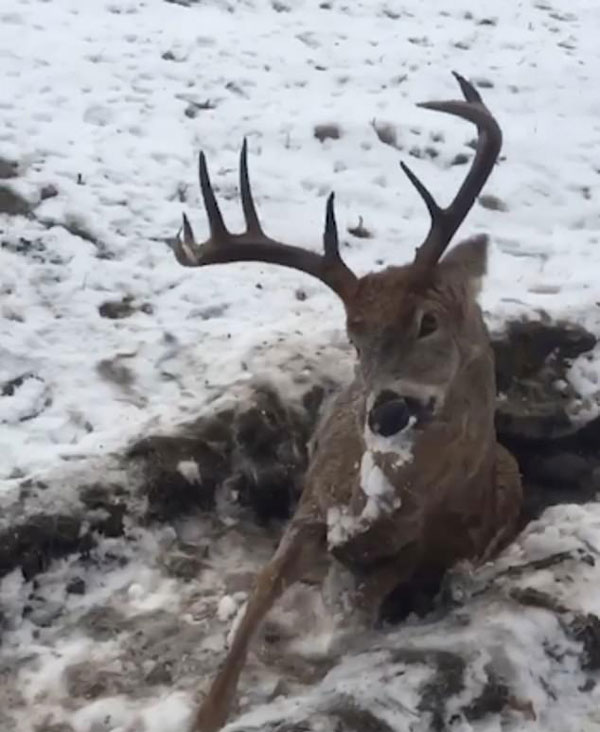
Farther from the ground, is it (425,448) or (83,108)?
(425,448)

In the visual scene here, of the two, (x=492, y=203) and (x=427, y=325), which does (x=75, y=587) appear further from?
(x=492, y=203)

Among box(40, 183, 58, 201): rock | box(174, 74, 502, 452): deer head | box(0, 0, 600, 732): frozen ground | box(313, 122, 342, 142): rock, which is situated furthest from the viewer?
box(313, 122, 342, 142): rock

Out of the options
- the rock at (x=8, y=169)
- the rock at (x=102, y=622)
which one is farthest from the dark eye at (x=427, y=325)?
the rock at (x=8, y=169)

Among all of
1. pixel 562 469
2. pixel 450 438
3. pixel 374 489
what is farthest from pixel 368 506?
pixel 562 469

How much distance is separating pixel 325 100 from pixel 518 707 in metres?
6.04

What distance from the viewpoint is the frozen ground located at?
5609 millimetres

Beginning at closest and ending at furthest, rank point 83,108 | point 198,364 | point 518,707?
point 518,707 → point 198,364 → point 83,108

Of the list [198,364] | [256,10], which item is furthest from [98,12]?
[198,364]

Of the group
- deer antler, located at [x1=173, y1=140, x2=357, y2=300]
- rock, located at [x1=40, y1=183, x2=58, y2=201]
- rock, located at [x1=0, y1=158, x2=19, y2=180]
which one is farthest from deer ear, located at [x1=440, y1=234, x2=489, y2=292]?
rock, located at [x1=0, y1=158, x2=19, y2=180]

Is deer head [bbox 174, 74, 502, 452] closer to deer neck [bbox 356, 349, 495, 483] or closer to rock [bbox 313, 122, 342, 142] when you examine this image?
deer neck [bbox 356, 349, 495, 483]

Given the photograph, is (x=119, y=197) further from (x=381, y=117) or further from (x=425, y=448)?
(x=425, y=448)

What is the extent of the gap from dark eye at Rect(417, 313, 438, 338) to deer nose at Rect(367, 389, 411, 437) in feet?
0.88

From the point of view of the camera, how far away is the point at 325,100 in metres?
9.64

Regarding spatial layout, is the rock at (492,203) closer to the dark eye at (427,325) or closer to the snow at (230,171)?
the snow at (230,171)
